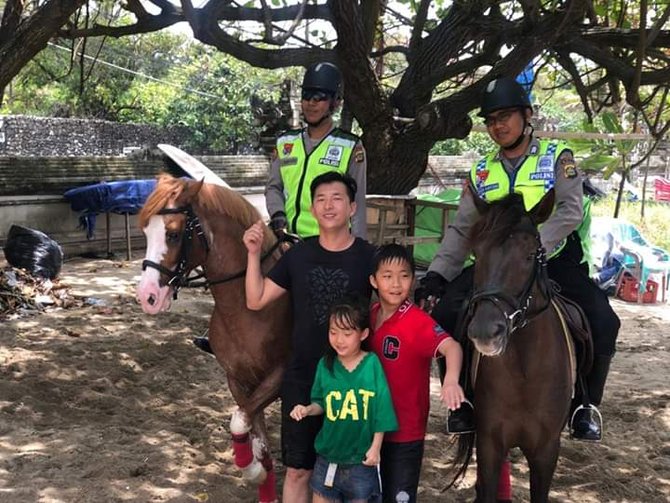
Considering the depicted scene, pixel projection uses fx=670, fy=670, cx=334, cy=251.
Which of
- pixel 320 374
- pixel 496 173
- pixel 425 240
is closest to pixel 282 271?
pixel 320 374

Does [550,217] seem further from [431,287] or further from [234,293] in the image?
→ [234,293]

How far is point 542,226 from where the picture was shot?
3127 millimetres

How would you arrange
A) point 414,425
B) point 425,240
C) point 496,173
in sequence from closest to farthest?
point 414,425
point 496,173
point 425,240

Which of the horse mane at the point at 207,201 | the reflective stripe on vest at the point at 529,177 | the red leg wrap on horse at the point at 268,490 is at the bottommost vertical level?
the red leg wrap on horse at the point at 268,490

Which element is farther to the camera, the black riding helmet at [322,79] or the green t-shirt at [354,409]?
the black riding helmet at [322,79]

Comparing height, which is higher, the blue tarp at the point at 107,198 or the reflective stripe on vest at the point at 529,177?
the reflective stripe on vest at the point at 529,177

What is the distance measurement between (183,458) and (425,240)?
5.46 m

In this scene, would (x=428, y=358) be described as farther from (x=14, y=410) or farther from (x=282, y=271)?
(x=14, y=410)

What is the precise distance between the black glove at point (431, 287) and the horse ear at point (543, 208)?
745 mm

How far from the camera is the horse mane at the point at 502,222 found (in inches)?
105

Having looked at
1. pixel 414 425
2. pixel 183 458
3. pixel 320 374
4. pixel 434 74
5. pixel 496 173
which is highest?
pixel 434 74

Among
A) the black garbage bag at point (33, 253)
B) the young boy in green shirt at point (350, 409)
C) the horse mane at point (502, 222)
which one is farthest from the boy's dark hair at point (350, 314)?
the black garbage bag at point (33, 253)

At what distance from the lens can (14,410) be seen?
16.0 ft

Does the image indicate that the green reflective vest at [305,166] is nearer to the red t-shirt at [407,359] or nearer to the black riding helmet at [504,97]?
the black riding helmet at [504,97]
